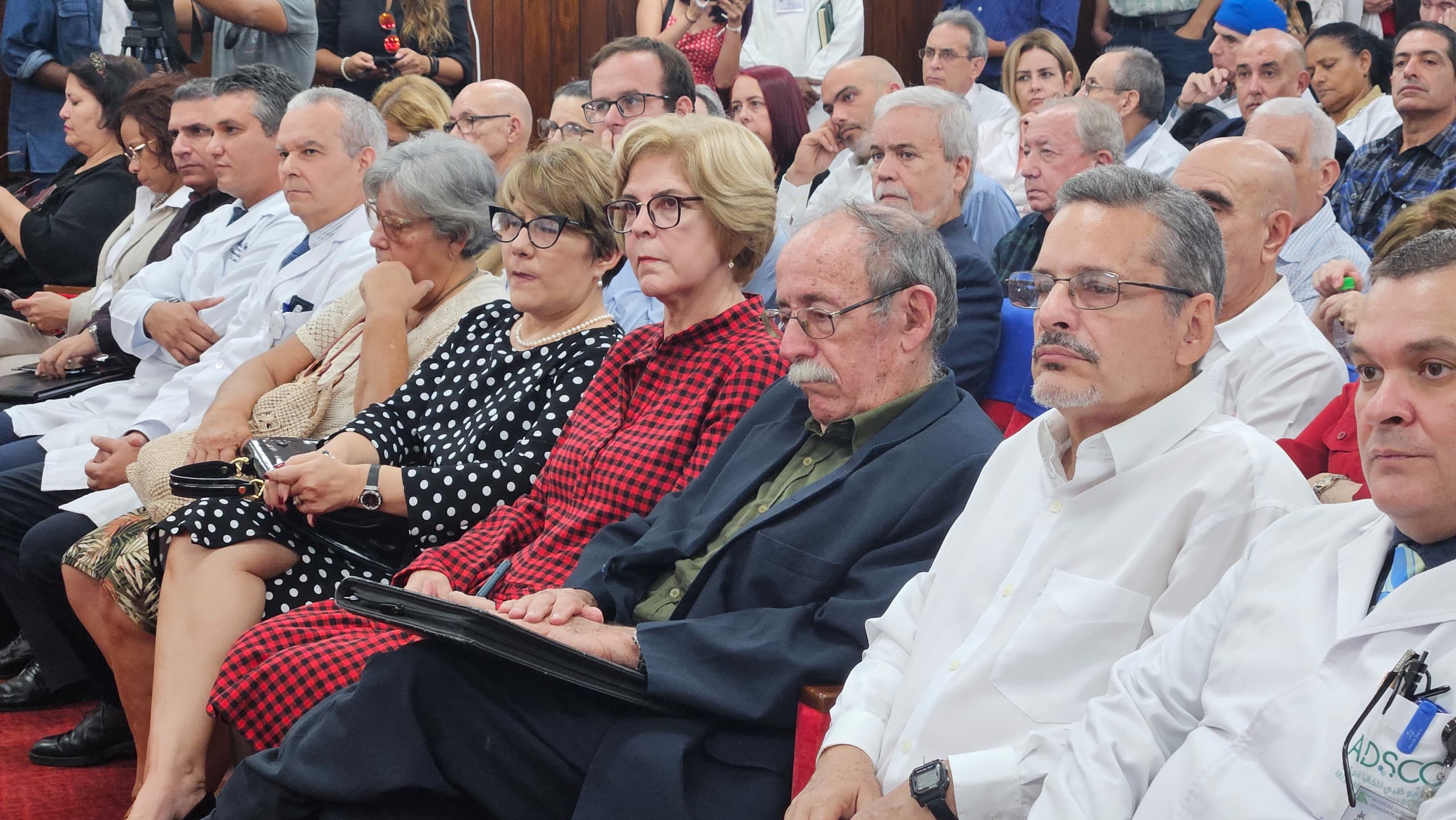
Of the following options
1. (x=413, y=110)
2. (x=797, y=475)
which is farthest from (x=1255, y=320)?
(x=413, y=110)

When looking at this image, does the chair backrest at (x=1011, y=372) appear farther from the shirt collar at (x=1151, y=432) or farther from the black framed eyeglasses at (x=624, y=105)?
the black framed eyeglasses at (x=624, y=105)

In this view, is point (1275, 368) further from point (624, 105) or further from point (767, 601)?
point (624, 105)

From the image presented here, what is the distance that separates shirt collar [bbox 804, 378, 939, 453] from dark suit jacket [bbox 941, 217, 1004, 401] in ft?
1.74

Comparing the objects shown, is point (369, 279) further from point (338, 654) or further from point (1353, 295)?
point (1353, 295)

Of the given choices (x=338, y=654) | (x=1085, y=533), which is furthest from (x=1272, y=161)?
(x=338, y=654)

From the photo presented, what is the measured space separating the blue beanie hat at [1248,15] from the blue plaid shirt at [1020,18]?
3.49 ft

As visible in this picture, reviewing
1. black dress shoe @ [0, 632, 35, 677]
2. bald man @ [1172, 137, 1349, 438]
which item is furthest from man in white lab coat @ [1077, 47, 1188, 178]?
black dress shoe @ [0, 632, 35, 677]

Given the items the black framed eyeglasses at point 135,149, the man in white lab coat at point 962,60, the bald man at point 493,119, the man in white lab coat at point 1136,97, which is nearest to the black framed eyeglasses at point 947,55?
the man in white lab coat at point 962,60

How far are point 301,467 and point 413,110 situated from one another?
254 cm

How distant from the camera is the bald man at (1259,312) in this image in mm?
2373

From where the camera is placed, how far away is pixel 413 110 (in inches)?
188

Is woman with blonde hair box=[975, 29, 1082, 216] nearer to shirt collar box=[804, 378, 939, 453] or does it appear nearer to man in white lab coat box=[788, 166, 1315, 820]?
shirt collar box=[804, 378, 939, 453]

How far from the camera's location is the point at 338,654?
220 cm

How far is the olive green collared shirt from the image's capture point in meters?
2.04
